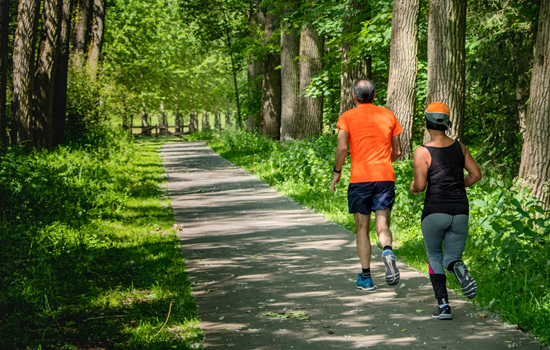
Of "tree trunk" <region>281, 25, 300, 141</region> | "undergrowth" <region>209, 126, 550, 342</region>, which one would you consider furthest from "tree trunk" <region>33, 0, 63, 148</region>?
"tree trunk" <region>281, 25, 300, 141</region>

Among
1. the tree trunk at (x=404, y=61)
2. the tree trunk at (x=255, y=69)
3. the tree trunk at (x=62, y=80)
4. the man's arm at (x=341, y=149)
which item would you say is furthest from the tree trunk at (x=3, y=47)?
the tree trunk at (x=255, y=69)

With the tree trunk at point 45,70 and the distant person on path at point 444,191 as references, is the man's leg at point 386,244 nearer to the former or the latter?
the distant person on path at point 444,191

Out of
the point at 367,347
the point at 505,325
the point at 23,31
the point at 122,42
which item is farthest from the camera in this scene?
the point at 122,42

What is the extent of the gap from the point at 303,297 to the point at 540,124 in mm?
4768

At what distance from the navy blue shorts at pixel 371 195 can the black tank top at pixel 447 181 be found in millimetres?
855

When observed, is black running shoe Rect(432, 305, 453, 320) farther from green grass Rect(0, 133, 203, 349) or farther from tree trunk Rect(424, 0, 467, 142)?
tree trunk Rect(424, 0, 467, 142)

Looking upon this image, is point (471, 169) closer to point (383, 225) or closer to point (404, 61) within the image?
point (383, 225)

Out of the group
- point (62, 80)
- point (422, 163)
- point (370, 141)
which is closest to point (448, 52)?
point (370, 141)

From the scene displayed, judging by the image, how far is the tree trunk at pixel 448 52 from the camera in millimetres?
9172

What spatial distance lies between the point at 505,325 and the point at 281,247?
3.70m

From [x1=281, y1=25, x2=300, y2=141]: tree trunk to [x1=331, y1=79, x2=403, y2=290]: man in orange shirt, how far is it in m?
13.0

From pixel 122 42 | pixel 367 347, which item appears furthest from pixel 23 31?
pixel 122 42

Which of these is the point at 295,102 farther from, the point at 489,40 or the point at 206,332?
the point at 206,332

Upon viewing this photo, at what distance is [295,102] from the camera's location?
1903cm
